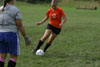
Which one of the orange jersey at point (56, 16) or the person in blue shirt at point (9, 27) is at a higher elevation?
the person in blue shirt at point (9, 27)

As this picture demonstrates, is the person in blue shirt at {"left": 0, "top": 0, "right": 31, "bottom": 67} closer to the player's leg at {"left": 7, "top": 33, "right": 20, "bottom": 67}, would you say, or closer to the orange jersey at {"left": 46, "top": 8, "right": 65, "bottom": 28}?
the player's leg at {"left": 7, "top": 33, "right": 20, "bottom": 67}

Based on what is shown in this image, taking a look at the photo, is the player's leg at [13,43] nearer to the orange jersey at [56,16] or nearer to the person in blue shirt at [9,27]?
the person in blue shirt at [9,27]

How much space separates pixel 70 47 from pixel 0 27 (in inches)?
212

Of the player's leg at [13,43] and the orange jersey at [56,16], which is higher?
the player's leg at [13,43]

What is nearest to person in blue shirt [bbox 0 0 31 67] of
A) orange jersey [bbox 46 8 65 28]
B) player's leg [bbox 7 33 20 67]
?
player's leg [bbox 7 33 20 67]

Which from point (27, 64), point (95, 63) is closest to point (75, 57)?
point (95, 63)

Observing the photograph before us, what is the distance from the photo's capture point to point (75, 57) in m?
8.79

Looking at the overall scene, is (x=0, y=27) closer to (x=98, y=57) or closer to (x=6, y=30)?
(x=6, y=30)

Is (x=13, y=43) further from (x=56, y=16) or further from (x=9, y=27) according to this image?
(x=56, y=16)

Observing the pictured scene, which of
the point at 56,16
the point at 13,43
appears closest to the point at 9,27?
the point at 13,43

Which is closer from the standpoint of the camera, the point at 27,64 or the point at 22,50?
the point at 27,64

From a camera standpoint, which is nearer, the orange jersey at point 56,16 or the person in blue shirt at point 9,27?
the person in blue shirt at point 9,27

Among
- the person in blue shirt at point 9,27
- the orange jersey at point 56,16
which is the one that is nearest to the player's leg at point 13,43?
the person in blue shirt at point 9,27

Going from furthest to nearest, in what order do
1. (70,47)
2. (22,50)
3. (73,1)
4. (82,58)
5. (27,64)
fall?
(73,1) → (70,47) → (22,50) → (82,58) → (27,64)
